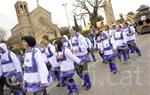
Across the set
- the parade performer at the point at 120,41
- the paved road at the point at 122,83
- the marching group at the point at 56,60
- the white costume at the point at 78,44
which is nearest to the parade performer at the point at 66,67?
the marching group at the point at 56,60

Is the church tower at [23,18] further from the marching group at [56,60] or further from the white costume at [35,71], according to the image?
the white costume at [35,71]

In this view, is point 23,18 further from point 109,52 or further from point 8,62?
point 8,62

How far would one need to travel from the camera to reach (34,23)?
107188mm

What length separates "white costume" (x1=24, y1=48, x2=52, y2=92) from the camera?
8.23 m

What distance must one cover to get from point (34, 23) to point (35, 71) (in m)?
99.5

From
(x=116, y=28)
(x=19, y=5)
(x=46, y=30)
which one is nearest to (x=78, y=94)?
(x=116, y=28)

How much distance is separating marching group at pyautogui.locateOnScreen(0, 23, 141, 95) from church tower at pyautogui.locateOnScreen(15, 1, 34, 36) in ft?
253

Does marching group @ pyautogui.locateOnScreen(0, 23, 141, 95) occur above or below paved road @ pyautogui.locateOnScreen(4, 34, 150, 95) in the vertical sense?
above

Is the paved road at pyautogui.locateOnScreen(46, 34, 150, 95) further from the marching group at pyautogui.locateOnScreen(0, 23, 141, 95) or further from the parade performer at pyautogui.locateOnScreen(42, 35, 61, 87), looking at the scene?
the parade performer at pyautogui.locateOnScreen(42, 35, 61, 87)

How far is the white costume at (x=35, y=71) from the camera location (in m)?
8.23

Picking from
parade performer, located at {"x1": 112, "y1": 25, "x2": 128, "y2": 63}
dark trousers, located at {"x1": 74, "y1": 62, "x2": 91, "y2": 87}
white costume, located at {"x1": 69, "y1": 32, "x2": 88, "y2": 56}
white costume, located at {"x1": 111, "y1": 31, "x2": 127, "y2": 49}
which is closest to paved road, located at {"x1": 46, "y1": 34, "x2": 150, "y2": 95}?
dark trousers, located at {"x1": 74, "y1": 62, "x2": 91, "y2": 87}

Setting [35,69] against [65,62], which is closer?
[35,69]

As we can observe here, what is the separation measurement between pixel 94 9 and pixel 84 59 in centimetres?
5790

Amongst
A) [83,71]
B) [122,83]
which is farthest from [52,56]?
[122,83]
